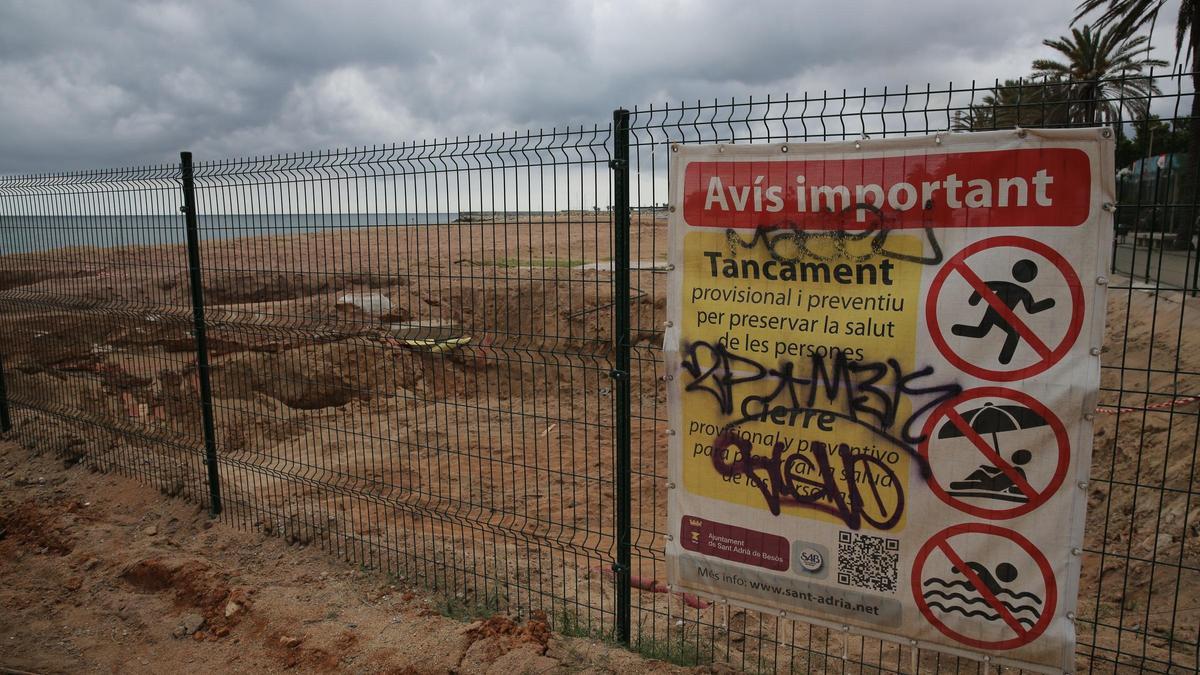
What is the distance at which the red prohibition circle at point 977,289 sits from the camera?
3340mm

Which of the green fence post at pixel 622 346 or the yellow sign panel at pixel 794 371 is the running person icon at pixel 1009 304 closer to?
the yellow sign panel at pixel 794 371

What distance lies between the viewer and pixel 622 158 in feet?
14.2

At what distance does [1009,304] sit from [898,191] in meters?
0.68

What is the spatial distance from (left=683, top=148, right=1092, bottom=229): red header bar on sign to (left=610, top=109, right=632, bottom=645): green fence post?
0.40 meters

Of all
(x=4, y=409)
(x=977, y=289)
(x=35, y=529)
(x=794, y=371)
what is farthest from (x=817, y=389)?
(x=4, y=409)

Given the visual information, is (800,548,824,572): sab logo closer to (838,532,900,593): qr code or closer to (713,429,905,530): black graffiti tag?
(838,532,900,593): qr code

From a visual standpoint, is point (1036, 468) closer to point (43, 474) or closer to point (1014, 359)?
point (1014, 359)

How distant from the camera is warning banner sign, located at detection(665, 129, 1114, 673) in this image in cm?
339

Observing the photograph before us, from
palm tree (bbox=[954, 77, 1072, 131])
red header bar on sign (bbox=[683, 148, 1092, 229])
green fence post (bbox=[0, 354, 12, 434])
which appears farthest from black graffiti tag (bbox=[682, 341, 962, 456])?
green fence post (bbox=[0, 354, 12, 434])

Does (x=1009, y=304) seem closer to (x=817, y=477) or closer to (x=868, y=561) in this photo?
(x=817, y=477)

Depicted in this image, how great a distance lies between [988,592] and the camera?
11.9ft

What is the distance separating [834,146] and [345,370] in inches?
430

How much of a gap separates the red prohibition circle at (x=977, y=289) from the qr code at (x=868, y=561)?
0.91 metres

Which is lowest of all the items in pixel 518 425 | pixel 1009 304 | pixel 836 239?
pixel 518 425
